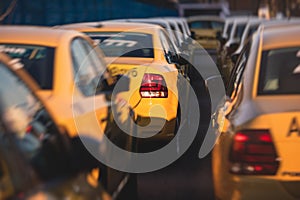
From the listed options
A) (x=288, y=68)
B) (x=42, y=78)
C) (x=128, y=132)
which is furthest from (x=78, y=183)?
(x=128, y=132)

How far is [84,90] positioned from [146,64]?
2877 millimetres

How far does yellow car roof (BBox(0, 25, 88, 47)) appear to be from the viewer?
588 cm

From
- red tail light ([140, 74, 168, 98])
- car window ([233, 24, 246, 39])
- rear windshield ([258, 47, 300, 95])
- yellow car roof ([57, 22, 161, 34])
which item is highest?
rear windshield ([258, 47, 300, 95])

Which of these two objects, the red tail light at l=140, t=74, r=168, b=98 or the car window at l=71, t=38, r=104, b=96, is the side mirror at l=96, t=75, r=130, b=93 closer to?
the car window at l=71, t=38, r=104, b=96

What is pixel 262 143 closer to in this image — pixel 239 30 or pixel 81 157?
pixel 81 157

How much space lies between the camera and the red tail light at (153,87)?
8141mm

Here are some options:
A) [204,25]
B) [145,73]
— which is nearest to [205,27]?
[204,25]

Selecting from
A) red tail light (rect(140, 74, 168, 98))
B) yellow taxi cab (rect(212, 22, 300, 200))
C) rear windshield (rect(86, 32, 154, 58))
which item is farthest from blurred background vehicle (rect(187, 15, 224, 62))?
A: yellow taxi cab (rect(212, 22, 300, 200))

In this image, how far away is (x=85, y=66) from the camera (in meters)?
6.16

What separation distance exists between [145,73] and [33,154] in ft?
15.8

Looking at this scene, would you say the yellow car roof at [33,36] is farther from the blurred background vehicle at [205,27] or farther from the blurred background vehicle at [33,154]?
the blurred background vehicle at [205,27]

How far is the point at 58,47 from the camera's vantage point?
5793 mm

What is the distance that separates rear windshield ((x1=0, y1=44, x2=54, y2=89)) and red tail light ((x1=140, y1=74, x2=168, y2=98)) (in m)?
2.42

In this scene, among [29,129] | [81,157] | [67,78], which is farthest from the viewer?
[67,78]
